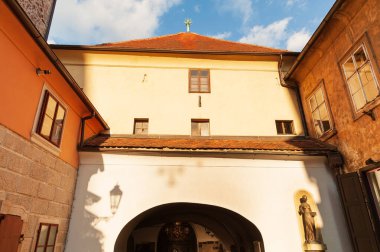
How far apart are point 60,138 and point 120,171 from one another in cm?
174

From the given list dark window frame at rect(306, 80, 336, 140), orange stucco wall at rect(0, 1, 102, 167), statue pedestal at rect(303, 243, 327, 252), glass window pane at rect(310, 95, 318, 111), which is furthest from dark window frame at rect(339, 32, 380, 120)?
orange stucco wall at rect(0, 1, 102, 167)

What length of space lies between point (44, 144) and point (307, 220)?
6.26 meters

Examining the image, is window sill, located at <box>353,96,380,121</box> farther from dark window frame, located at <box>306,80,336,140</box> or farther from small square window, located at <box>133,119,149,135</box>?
small square window, located at <box>133,119,149,135</box>

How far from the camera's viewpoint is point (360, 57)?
6699 mm

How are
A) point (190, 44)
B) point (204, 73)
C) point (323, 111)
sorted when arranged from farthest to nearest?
point (190, 44)
point (204, 73)
point (323, 111)

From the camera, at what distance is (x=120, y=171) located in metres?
6.99

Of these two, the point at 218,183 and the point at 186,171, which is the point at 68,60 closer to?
the point at 186,171

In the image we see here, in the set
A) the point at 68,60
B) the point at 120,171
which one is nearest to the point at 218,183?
A: the point at 120,171

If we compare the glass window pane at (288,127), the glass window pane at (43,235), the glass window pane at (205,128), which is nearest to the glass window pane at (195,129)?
the glass window pane at (205,128)

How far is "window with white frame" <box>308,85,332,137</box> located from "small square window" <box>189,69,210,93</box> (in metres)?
3.67

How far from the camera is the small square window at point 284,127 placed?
30.7 ft

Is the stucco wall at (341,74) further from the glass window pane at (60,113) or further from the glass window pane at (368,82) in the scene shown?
the glass window pane at (60,113)

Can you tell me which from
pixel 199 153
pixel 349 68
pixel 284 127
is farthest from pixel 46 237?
pixel 349 68

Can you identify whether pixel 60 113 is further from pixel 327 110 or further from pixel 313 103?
pixel 313 103
